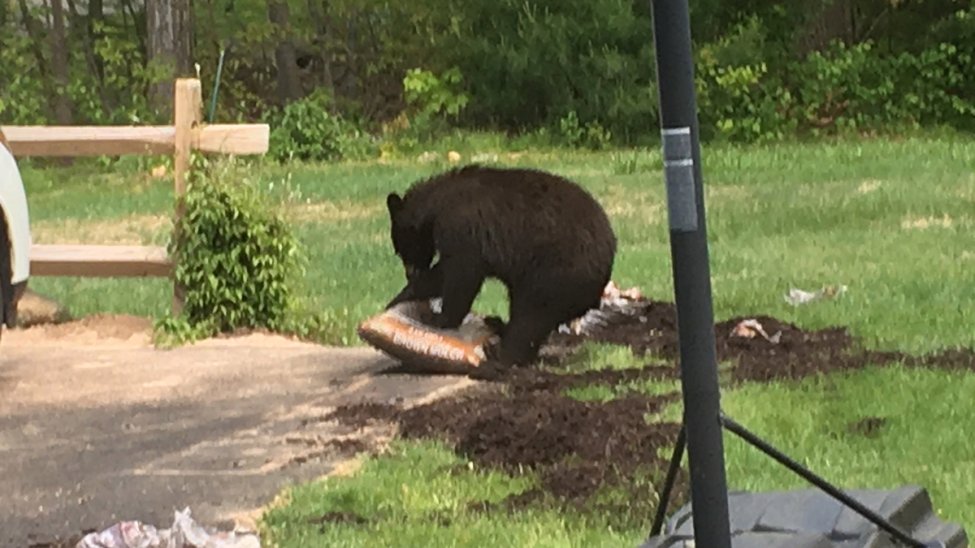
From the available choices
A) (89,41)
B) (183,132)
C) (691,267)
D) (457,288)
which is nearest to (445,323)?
(457,288)

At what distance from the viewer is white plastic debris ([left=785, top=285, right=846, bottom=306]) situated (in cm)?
843

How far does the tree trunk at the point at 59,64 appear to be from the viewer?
22.9 m

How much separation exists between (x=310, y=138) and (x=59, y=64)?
545cm

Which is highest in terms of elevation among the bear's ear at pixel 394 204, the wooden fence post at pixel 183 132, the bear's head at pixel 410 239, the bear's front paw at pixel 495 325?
the wooden fence post at pixel 183 132

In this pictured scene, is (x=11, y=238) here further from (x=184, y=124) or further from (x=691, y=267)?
(x=691, y=267)

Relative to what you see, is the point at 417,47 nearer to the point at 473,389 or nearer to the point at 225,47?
the point at 225,47

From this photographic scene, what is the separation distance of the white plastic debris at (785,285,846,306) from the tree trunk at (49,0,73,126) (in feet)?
53.4

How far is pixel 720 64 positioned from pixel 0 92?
10342 mm

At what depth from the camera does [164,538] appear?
4.43 meters

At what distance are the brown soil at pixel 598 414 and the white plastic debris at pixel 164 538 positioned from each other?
791mm

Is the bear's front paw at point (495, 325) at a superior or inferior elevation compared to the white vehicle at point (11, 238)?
inferior

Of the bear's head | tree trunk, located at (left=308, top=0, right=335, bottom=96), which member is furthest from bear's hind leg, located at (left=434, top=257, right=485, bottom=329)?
tree trunk, located at (left=308, top=0, right=335, bottom=96)

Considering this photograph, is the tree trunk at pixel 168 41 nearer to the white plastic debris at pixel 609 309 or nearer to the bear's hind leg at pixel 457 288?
the white plastic debris at pixel 609 309

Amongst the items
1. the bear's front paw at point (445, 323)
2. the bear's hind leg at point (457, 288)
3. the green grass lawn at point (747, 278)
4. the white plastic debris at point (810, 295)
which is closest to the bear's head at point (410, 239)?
the bear's hind leg at point (457, 288)
